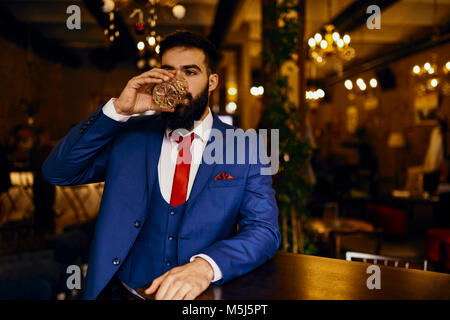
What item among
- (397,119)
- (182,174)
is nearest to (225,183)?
(182,174)

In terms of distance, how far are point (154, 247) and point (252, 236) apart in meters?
0.39

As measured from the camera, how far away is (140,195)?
4.43 ft

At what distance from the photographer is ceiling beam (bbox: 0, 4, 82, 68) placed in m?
5.36

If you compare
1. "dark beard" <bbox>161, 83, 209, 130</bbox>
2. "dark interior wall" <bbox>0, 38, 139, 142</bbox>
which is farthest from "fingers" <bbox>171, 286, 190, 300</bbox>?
"dark interior wall" <bbox>0, 38, 139, 142</bbox>

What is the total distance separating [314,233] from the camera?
154 inches

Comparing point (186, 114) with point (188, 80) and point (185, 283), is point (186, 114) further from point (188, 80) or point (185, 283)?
point (185, 283)

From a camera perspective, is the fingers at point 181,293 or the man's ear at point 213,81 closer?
the fingers at point 181,293

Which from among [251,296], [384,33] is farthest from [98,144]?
[384,33]

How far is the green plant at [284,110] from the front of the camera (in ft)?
10.4

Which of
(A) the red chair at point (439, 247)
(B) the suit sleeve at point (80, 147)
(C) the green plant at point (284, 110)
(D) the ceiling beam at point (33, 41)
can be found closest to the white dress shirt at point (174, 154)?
(B) the suit sleeve at point (80, 147)

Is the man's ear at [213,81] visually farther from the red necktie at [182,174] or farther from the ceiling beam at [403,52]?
the ceiling beam at [403,52]

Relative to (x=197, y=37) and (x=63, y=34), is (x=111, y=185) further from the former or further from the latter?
(x=63, y=34)

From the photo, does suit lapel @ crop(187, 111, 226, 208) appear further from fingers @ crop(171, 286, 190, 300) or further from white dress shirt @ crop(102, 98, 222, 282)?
fingers @ crop(171, 286, 190, 300)

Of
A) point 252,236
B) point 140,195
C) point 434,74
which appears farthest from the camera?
point 434,74
